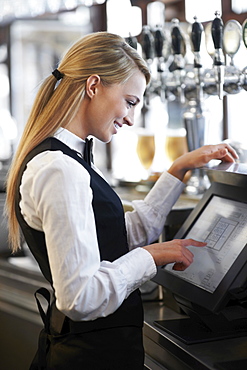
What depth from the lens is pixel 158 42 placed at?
229 centimetres

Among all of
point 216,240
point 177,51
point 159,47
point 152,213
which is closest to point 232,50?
point 177,51

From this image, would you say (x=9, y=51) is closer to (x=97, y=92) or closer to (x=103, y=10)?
(x=103, y=10)

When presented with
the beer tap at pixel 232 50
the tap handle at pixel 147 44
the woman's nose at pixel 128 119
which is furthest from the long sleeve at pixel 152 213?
the tap handle at pixel 147 44

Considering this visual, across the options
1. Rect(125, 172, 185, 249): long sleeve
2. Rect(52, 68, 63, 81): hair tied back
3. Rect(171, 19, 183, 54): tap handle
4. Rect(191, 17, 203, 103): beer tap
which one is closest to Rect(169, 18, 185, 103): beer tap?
Rect(171, 19, 183, 54): tap handle

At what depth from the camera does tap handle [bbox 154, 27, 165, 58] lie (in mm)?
2279

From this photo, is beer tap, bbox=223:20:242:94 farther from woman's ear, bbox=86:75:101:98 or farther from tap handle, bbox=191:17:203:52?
woman's ear, bbox=86:75:101:98

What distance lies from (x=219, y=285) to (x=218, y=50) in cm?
82

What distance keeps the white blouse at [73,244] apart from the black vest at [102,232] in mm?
55

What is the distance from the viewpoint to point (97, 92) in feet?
4.49

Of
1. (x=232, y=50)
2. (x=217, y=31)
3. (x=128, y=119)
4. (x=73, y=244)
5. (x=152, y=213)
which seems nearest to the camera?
(x=73, y=244)

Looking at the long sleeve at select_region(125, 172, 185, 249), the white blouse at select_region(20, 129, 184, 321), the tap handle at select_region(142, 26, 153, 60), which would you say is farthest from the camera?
the tap handle at select_region(142, 26, 153, 60)

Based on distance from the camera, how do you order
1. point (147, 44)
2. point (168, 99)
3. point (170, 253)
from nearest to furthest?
point (170, 253) < point (147, 44) < point (168, 99)

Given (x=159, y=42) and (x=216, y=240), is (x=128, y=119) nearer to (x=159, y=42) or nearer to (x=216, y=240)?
(x=216, y=240)

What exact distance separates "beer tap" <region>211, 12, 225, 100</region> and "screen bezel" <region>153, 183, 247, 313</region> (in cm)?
40
